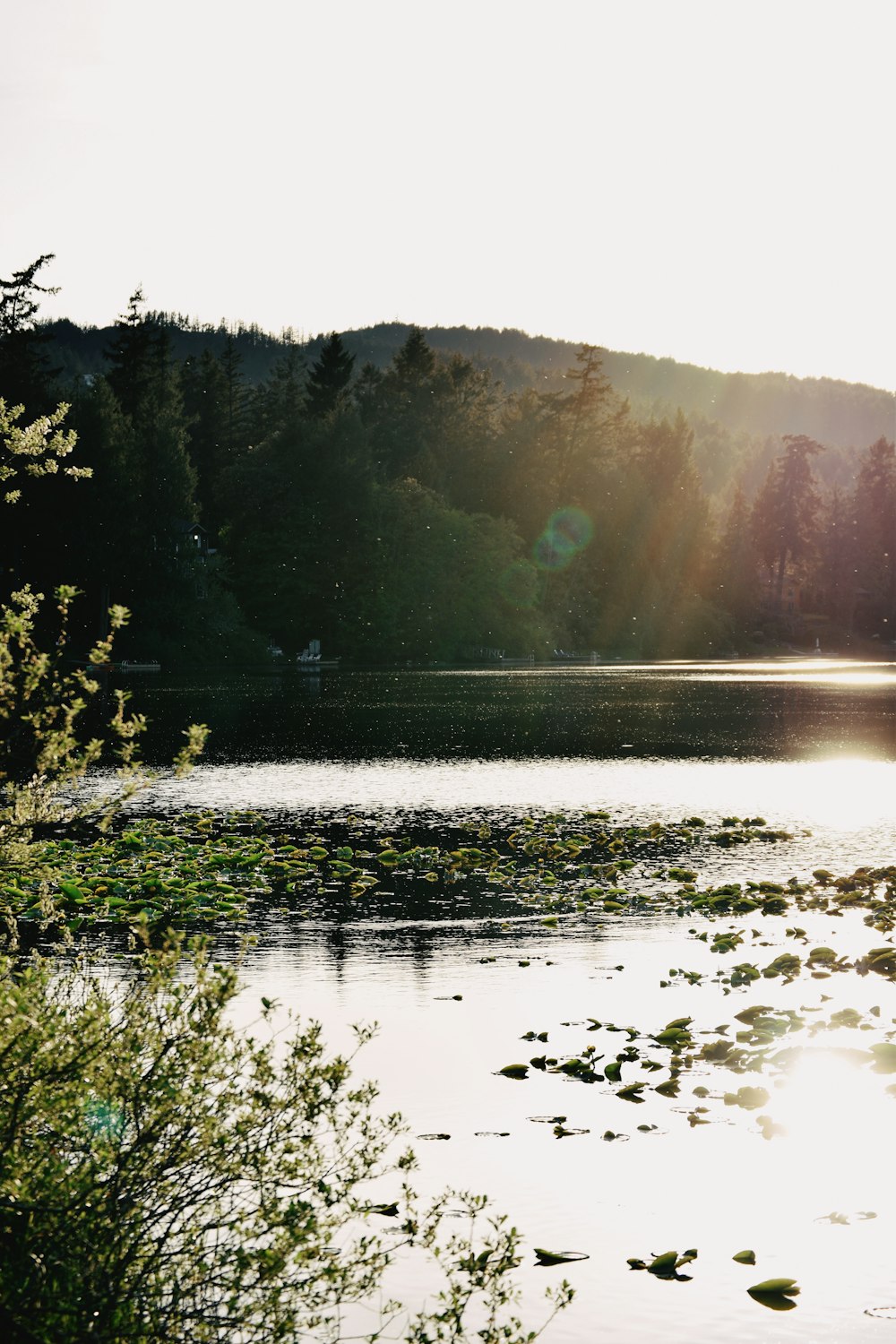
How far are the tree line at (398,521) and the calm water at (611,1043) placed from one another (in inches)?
2065

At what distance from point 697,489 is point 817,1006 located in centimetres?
16189

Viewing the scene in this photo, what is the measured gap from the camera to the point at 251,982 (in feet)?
58.4

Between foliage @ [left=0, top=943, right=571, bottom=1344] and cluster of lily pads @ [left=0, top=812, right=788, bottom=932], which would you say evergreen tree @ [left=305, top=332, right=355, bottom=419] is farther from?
foliage @ [left=0, top=943, right=571, bottom=1344]

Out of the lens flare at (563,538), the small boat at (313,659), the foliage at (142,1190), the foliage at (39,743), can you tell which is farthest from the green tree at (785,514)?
the foliage at (142,1190)

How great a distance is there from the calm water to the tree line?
52458 mm

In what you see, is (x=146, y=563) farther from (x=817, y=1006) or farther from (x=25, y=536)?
(x=817, y=1006)

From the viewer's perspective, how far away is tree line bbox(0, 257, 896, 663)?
333 feet

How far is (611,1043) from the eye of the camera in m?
15.7

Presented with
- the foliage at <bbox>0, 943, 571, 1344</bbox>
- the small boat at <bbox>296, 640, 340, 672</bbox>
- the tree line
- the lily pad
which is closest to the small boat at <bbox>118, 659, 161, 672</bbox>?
the tree line

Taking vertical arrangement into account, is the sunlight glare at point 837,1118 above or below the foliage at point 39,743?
below

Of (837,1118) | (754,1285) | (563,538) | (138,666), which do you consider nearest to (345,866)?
(837,1118)

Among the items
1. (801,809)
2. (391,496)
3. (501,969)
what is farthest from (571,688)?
(501,969)

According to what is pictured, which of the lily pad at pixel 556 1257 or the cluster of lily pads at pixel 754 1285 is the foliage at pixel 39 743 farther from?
the cluster of lily pads at pixel 754 1285

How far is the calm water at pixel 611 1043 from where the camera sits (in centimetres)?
1039
